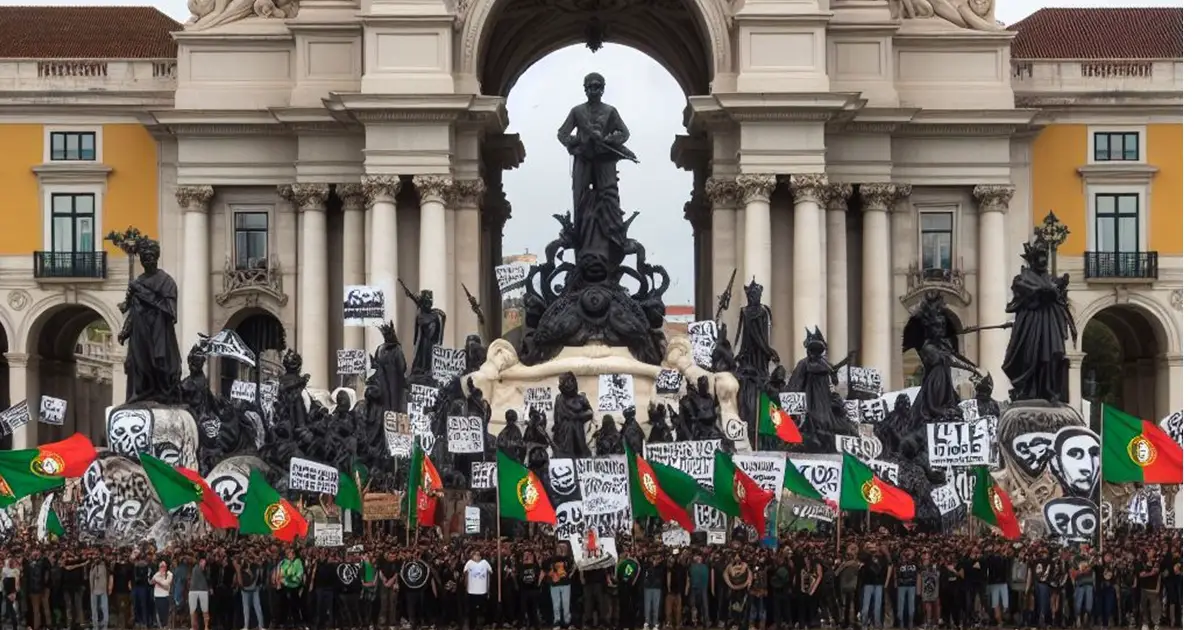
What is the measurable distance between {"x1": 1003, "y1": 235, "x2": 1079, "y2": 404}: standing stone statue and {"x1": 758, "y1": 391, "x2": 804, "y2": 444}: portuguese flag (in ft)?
18.3

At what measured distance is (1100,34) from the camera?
82.8m

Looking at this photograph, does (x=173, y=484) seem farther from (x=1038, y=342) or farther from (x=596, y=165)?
(x=596, y=165)

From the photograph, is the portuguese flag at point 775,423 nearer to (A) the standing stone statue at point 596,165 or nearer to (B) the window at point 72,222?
(A) the standing stone statue at point 596,165

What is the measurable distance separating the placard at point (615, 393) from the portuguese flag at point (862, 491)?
1106 cm

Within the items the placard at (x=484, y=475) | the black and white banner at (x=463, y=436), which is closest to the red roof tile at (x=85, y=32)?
the black and white banner at (x=463, y=436)

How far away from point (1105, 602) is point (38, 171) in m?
42.9

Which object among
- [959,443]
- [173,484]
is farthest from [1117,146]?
[173,484]

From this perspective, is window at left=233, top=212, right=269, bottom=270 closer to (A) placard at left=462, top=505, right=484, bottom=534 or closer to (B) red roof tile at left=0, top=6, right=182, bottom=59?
(B) red roof tile at left=0, top=6, right=182, bottom=59

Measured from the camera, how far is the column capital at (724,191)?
73812 millimetres

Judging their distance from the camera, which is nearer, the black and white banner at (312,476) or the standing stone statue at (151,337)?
the black and white banner at (312,476)

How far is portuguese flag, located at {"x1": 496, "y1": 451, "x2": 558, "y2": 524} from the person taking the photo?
42.2m

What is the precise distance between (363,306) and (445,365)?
2.63m

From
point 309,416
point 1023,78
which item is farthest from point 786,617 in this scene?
point 1023,78

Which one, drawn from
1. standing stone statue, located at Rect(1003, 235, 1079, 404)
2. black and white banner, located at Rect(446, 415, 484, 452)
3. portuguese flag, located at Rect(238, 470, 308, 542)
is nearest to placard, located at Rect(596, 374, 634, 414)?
black and white banner, located at Rect(446, 415, 484, 452)
